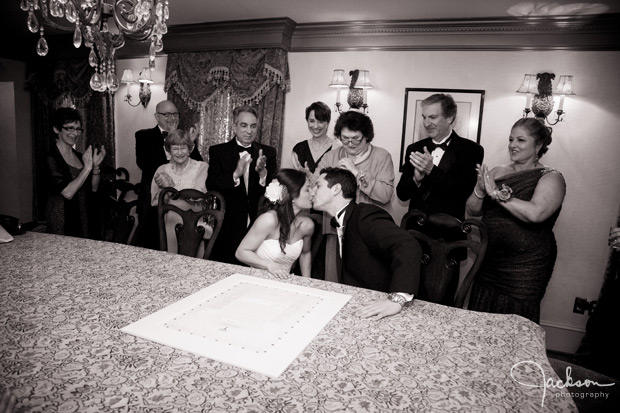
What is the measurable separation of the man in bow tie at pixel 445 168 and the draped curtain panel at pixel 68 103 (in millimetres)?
4162

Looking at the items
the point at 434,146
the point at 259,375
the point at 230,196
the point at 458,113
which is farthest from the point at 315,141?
the point at 259,375

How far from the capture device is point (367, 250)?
175 centimetres

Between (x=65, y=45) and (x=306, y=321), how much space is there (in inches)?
228

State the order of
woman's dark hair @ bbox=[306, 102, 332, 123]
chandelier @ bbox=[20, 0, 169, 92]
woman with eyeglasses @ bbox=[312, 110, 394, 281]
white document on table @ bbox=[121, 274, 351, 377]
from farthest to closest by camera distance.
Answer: woman's dark hair @ bbox=[306, 102, 332, 123] < woman with eyeglasses @ bbox=[312, 110, 394, 281] < chandelier @ bbox=[20, 0, 169, 92] < white document on table @ bbox=[121, 274, 351, 377]

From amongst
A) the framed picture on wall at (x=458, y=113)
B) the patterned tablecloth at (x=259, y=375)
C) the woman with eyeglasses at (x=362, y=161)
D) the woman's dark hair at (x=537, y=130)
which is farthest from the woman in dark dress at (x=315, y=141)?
the patterned tablecloth at (x=259, y=375)

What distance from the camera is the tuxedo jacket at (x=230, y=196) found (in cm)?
289

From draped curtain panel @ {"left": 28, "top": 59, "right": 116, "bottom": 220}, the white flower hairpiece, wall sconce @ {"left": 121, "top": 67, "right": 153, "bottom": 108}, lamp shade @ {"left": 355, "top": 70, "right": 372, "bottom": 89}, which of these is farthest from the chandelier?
draped curtain panel @ {"left": 28, "top": 59, "right": 116, "bottom": 220}

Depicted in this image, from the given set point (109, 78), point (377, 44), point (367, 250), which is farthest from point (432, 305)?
point (377, 44)

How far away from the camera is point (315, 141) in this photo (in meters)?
3.45

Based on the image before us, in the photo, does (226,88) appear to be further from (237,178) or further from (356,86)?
(237,178)

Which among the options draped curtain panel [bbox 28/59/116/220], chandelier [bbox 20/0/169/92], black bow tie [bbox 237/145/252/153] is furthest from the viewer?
draped curtain panel [bbox 28/59/116/220]

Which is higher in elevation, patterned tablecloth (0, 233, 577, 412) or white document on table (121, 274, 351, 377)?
white document on table (121, 274, 351, 377)

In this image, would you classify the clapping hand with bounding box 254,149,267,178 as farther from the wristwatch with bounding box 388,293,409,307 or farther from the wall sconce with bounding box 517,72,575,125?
the wall sconce with bounding box 517,72,575,125

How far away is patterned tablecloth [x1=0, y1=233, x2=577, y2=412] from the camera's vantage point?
0.81m
